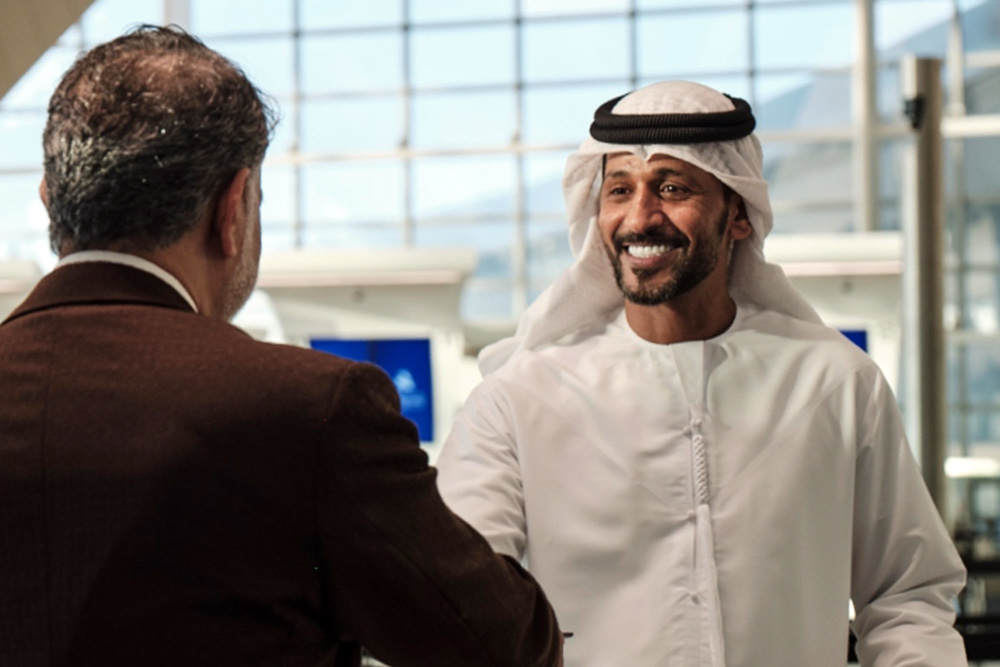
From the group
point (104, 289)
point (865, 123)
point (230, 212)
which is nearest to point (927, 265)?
point (230, 212)

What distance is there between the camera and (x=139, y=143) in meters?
1.20

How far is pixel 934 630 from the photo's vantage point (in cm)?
194

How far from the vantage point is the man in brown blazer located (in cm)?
111

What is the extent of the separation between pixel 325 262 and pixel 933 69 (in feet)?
12.4

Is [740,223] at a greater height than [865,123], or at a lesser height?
lesser

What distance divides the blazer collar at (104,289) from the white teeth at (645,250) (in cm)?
108

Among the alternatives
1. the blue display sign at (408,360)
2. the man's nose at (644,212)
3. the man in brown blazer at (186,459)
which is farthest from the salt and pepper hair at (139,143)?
the blue display sign at (408,360)

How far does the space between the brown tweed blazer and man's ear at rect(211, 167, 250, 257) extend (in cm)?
8

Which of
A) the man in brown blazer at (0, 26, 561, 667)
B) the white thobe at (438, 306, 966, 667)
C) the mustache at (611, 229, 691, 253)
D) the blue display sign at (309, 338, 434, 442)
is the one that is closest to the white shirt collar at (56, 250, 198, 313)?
the man in brown blazer at (0, 26, 561, 667)

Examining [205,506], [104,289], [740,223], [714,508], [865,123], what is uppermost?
[865,123]

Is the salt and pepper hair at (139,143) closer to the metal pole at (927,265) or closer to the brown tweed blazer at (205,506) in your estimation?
the brown tweed blazer at (205,506)

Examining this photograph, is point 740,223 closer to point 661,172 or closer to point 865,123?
point 661,172

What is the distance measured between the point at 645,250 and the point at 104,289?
1.14 metres

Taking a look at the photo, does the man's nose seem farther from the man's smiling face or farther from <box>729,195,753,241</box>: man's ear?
<box>729,195,753,241</box>: man's ear
